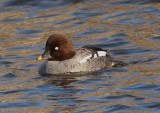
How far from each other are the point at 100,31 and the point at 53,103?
703cm

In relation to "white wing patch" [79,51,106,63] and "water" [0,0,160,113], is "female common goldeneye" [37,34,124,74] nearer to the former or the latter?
"white wing patch" [79,51,106,63]

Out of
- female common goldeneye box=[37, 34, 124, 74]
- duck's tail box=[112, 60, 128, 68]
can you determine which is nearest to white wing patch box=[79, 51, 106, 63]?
female common goldeneye box=[37, 34, 124, 74]

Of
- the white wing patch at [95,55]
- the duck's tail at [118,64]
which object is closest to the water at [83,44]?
the duck's tail at [118,64]

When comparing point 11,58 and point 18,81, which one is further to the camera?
point 11,58

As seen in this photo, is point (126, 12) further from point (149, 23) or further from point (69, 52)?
point (69, 52)

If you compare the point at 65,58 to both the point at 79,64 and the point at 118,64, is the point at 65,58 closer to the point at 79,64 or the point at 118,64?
the point at 79,64

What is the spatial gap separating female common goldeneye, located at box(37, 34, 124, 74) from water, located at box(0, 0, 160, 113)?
0.29m

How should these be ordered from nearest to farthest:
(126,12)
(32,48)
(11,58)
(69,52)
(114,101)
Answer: (114,101) → (69,52) → (11,58) → (32,48) → (126,12)

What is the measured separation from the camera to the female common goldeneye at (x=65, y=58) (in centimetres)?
1225

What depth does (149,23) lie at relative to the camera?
1666 centimetres

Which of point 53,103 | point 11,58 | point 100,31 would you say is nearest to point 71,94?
point 53,103

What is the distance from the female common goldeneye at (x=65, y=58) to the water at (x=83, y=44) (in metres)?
0.29

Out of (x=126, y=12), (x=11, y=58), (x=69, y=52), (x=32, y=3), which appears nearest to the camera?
(x=69, y=52)

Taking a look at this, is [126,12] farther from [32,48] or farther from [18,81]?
[18,81]
